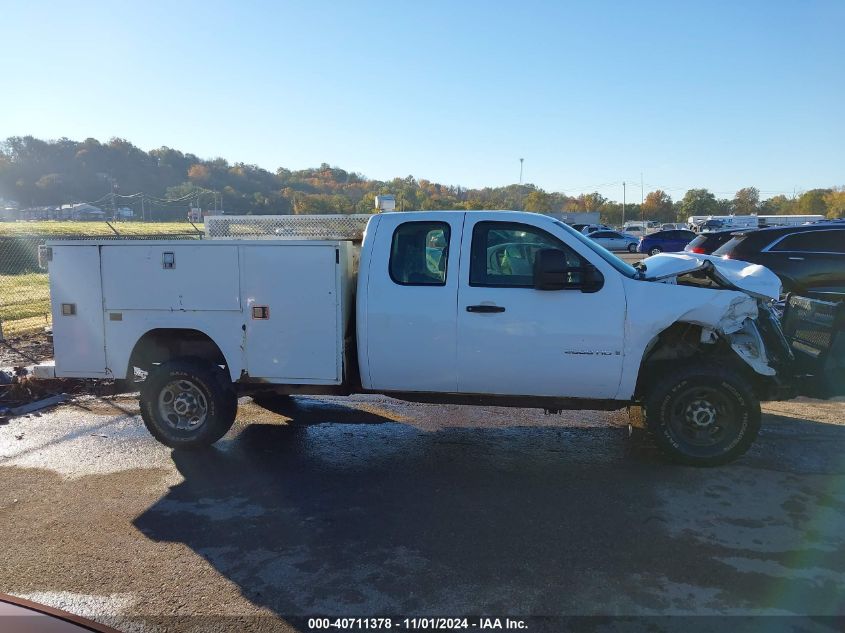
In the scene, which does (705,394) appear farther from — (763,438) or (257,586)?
(257,586)

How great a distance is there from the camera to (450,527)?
13.7ft

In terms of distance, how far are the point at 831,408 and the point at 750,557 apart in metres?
4.09

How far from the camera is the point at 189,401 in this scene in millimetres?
5633

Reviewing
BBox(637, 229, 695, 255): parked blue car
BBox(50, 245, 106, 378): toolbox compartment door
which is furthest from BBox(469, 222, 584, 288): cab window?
BBox(637, 229, 695, 255): parked blue car

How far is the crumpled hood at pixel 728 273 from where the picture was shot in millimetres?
5215

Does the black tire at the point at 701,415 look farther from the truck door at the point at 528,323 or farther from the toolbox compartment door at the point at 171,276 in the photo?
the toolbox compartment door at the point at 171,276

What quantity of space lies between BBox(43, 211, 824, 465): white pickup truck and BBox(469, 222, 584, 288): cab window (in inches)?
0.5

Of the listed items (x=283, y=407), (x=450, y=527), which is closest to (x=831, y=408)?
(x=450, y=527)

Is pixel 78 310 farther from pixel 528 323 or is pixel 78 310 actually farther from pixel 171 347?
pixel 528 323

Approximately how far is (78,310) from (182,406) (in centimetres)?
126

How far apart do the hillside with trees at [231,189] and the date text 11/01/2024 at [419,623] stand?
6.32m

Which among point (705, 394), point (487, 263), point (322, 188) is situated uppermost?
point (322, 188)

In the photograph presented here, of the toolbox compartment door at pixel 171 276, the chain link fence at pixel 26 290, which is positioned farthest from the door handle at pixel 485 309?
the chain link fence at pixel 26 290

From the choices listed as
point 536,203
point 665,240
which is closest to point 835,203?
point 536,203
